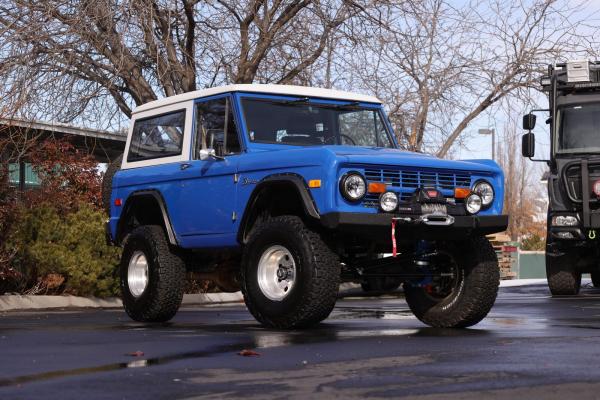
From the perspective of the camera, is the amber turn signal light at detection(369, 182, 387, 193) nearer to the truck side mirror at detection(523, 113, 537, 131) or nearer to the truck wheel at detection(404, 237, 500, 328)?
the truck wheel at detection(404, 237, 500, 328)

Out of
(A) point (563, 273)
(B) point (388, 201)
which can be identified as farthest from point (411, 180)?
(A) point (563, 273)

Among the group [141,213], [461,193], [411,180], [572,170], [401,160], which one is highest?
[572,170]

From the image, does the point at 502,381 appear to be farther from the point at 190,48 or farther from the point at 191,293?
the point at 190,48

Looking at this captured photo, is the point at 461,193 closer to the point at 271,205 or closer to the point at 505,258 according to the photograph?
the point at 271,205

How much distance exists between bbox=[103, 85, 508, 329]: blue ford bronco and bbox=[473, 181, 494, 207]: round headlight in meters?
0.01

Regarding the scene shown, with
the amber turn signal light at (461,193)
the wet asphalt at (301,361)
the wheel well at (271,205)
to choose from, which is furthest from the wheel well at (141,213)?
the amber turn signal light at (461,193)

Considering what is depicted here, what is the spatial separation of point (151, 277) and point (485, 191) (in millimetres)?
3647

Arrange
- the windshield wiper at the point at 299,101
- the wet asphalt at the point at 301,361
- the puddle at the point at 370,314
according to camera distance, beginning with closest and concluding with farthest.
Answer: the wet asphalt at the point at 301,361
the windshield wiper at the point at 299,101
the puddle at the point at 370,314

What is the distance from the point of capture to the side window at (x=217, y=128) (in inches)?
452

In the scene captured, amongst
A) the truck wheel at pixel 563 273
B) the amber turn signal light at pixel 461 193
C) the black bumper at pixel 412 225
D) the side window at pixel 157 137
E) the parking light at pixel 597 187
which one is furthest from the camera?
the truck wheel at pixel 563 273

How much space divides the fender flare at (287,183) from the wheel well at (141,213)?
145cm

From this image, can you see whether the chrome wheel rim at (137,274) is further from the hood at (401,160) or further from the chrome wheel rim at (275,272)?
the hood at (401,160)

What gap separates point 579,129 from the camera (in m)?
19.2

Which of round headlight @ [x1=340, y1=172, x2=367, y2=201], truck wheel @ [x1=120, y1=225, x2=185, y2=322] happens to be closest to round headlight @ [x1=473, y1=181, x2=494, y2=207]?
round headlight @ [x1=340, y1=172, x2=367, y2=201]
